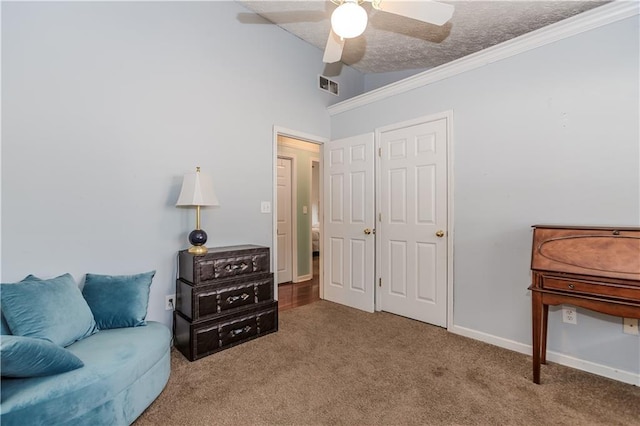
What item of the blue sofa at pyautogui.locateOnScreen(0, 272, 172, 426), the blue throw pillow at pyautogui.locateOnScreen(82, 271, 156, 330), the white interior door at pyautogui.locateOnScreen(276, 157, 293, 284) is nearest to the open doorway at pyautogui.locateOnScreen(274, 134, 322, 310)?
the white interior door at pyautogui.locateOnScreen(276, 157, 293, 284)

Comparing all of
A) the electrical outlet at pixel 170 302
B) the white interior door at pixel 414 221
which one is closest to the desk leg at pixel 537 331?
the white interior door at pixel 414 221

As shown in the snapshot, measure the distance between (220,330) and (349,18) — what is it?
7.77 feet

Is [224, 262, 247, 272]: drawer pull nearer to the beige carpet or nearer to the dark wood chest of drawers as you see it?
the dark wood chest of drawers

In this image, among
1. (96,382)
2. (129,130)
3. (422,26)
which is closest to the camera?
(96,382)

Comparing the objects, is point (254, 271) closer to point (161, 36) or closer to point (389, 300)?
point (389, 300)

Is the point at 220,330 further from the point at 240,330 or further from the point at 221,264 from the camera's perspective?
the point at 221,264

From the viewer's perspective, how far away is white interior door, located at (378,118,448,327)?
Result: 2.93 meters

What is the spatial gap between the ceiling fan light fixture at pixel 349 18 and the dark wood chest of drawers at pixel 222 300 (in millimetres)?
1862

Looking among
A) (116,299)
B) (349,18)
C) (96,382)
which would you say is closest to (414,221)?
(349,18)

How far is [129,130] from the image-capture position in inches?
91.1

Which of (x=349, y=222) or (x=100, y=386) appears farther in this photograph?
(x=349, y=222)

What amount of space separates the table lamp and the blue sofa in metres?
0.71

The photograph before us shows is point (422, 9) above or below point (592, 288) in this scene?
above

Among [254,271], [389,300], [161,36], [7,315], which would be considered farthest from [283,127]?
[7,315]
